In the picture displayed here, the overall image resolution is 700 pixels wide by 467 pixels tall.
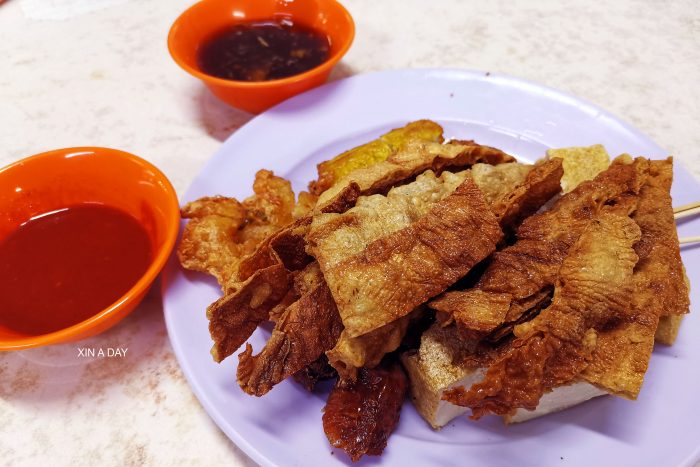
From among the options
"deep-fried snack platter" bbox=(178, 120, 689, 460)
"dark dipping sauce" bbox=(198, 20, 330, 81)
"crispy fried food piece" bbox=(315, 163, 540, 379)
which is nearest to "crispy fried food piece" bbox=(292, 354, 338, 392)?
"deep-fried snack platter" bbox=(178, 120, 689, 460)

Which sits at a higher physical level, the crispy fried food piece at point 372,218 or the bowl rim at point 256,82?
the crispy fried food piece at point 372,218

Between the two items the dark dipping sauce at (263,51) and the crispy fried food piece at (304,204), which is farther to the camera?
the dark dipping sauce at (263,51)

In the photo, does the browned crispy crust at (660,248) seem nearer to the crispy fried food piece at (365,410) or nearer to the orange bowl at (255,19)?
the crispy fried food piece at (365,410)

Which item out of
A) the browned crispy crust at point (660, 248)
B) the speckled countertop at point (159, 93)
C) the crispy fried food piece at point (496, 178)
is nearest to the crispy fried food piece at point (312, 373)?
the speckled countertop at point (159, 93)

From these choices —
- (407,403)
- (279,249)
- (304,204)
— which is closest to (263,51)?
(304,204)

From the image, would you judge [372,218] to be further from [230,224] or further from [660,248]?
[660,248]

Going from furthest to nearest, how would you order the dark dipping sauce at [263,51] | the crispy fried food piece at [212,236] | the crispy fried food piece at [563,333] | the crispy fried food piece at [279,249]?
the dark dipping sauce at [263,51], the crispy fried food piece at [212,236], the crispy fried food piece at [279,249], the crispy fried food piece at [563,333]

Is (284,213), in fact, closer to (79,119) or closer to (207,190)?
(207,190)
